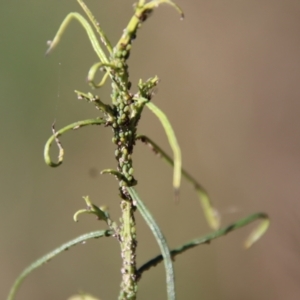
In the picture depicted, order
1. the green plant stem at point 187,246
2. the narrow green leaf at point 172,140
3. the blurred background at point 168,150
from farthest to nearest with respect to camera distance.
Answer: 1. the blurred background at point 168,150
2. the green plant stem at point 187,246
3. the narrow green leaf at point 172,140

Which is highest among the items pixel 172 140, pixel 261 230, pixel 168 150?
pixel 168 150

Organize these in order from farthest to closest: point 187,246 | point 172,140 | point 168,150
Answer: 1. point 168,150
2. point 187,246
3. point 172,140

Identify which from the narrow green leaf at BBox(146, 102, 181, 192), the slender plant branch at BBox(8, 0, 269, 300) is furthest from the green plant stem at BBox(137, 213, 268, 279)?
the narrow green leaf at BBox(146, 102, 181, 192)

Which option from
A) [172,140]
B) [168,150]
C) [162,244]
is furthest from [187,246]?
[168,150]

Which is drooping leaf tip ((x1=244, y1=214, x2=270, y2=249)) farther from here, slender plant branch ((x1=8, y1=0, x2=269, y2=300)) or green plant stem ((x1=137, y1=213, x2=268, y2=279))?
slender plant branch ((x1=8, y1=0, x2=269, y2=300))

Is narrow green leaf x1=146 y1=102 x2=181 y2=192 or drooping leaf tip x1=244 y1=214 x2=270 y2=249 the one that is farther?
drooping leaf tip x1=244 y1=214 x2=270 y2=249

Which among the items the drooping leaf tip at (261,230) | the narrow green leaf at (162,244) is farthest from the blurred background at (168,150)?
the narrow green leaf at (162,244)

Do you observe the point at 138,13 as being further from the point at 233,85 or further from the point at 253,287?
the point at 233,85

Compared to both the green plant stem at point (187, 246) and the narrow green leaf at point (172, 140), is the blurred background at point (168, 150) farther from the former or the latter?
the narrow green leaf at point (172, 140)

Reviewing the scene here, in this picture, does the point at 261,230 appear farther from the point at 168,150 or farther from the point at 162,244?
the point at 168,150
